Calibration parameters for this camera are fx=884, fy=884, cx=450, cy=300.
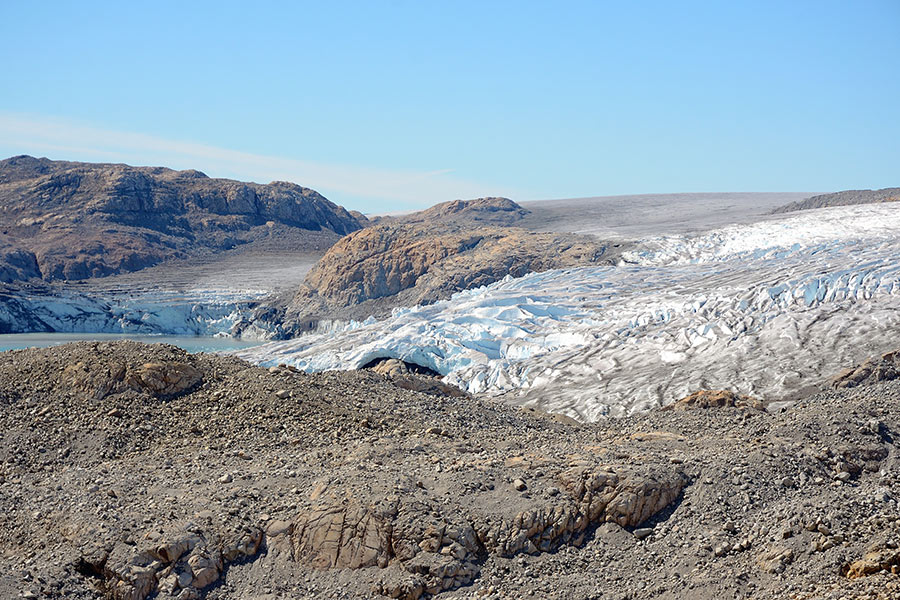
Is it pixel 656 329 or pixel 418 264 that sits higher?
pixel 418 264

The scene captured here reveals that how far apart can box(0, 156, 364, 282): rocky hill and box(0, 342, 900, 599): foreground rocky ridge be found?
46.0 meters

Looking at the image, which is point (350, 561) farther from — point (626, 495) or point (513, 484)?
point (626, 495)

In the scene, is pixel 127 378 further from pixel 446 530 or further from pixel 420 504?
pixel 446 530

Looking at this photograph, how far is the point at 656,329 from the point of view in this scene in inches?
872

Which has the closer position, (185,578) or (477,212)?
(185,578)

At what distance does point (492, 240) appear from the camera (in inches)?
1668

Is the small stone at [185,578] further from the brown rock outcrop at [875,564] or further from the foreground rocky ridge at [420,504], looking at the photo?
the brown rock outcrop at [875,564]

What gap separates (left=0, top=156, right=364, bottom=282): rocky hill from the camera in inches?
2144

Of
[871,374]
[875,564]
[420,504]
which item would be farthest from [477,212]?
[875,564]

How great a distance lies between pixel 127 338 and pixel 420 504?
3815cm

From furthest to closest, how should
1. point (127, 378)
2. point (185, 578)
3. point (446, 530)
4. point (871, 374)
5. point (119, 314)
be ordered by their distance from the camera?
point (119, 314)
point (871, 374)
point (127, 378)
point (446, 530)
point (185, 578)

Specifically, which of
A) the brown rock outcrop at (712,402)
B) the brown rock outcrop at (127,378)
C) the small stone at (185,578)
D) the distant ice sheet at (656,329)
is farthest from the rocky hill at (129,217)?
the small stone at (185,578)

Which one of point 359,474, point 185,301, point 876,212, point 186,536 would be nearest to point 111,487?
point 186,536

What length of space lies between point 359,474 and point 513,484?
1.38m
